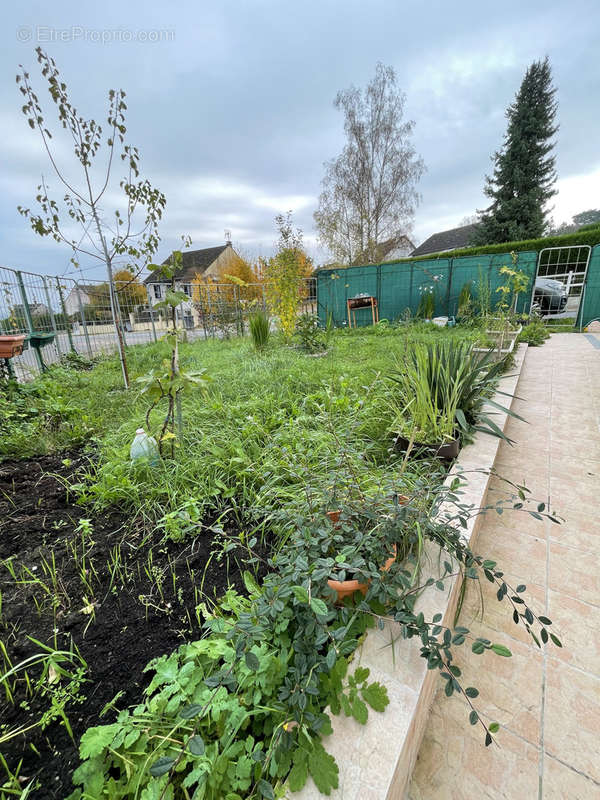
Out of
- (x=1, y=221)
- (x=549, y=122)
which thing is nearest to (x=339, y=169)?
(x=549, y=122)

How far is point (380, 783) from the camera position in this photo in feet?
1.95

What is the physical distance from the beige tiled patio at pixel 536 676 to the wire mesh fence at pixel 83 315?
6.94 feet

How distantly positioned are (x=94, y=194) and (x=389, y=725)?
14.6ft

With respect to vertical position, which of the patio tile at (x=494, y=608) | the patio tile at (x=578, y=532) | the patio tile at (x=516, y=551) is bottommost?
the patio tile at (x=494, y=608)

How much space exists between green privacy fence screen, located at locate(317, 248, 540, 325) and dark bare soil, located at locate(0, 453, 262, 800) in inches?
290

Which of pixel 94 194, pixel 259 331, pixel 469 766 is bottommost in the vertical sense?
pixel 469 766

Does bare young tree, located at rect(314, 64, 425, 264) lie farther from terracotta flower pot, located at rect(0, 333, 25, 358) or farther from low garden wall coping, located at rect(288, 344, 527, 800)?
low garden wall coping, located at rect(288, 344, 527, 800)

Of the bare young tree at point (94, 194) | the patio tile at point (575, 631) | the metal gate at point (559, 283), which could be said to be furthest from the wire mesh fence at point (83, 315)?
the metal gate at point (559, 283)

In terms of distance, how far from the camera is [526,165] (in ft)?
46.2

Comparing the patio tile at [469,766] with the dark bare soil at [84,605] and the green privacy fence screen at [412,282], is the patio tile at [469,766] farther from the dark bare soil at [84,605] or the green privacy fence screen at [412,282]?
the green privacy fence screen at [412,282]

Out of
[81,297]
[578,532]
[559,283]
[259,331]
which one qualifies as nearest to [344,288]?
[559,283]

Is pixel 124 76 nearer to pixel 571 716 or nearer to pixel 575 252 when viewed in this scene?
pixel 571 716

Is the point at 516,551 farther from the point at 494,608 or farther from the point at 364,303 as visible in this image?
the point at 364,303

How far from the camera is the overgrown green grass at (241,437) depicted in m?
1.42
